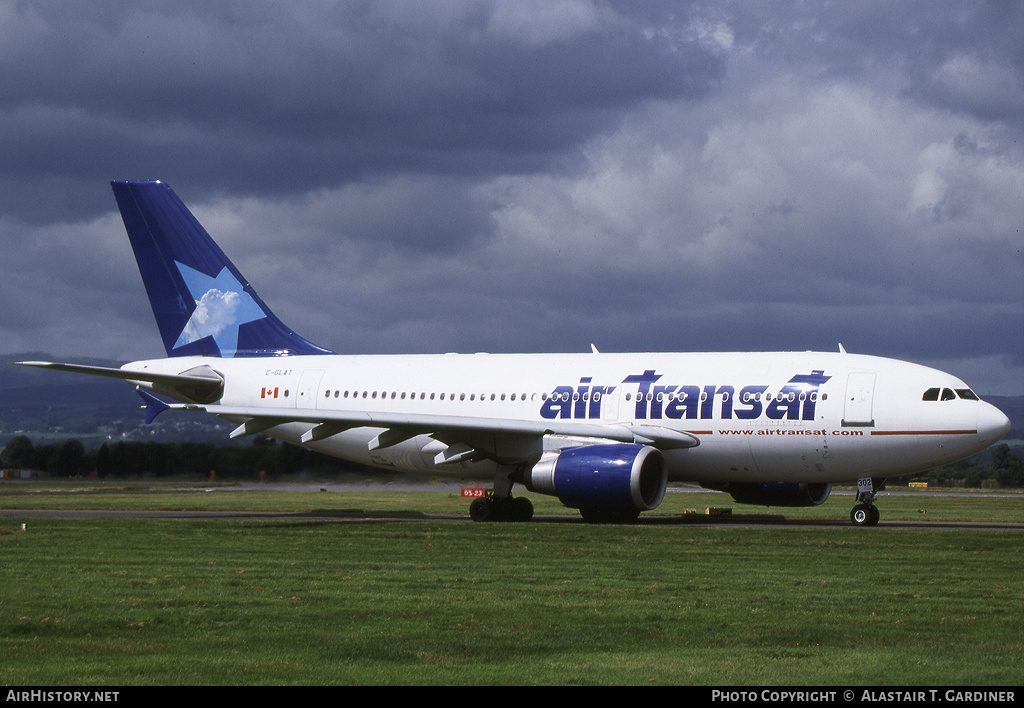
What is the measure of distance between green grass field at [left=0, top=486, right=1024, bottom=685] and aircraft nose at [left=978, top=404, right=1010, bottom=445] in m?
2.97

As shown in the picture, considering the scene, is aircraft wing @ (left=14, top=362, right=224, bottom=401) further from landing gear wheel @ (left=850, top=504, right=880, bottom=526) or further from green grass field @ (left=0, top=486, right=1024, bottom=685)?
landing gear wheel @ (left=850, top=504, right=880, bottom=526)

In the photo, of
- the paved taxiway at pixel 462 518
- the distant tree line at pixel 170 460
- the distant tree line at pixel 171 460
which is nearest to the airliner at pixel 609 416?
the paved taxiway at pixel 462 518

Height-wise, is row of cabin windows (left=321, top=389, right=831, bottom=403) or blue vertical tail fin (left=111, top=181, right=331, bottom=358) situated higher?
blue vertical tail fin (left=111, top=181, right=331, bottom=358)

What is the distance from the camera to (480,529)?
2617cm

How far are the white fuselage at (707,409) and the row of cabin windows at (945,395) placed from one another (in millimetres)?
32

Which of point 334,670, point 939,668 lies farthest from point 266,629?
point 939,668

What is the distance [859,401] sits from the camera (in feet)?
90.5

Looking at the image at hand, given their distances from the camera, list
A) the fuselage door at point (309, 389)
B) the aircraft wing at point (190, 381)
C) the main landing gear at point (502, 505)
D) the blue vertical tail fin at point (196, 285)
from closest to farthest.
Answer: the main landing gear at point (502, 505) < the aircraft wing at point (190, 381) < the fuselage door at point (309, 389) < the blue vertical tail fin at point (196, 285)

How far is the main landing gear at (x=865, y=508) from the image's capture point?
1106 inches

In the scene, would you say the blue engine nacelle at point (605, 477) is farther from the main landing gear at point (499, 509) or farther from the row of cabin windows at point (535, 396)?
the row of cabin windows at point (535, 396)

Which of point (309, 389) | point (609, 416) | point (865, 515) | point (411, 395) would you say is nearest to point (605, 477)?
point (609, 416)

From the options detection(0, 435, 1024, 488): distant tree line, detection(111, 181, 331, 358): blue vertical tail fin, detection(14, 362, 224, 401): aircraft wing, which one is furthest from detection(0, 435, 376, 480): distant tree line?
detection(14, 362, 224, 401): aircraft wing

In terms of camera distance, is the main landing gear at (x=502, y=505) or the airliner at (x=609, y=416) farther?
the main landing gear at (x=502, y=505)

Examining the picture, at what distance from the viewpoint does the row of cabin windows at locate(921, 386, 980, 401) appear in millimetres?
27344
